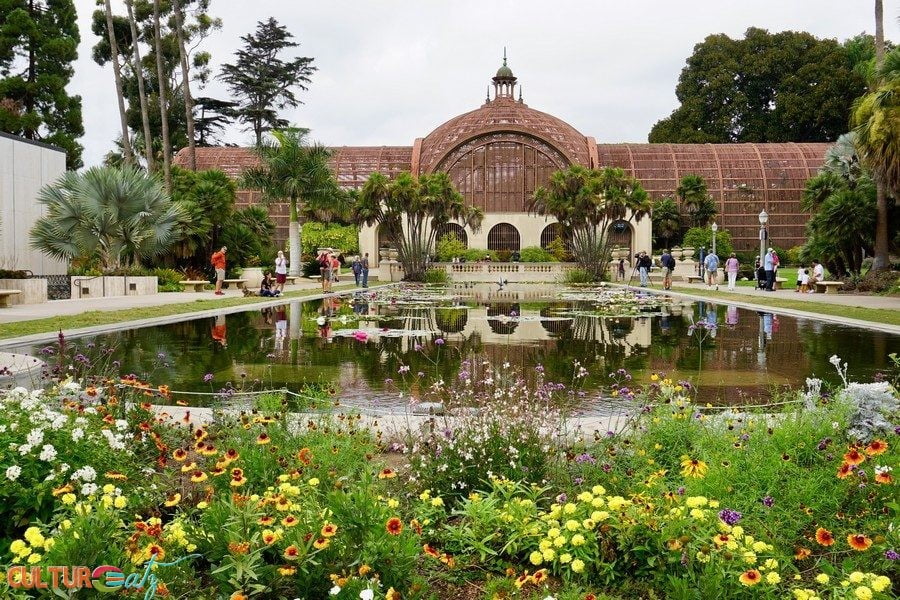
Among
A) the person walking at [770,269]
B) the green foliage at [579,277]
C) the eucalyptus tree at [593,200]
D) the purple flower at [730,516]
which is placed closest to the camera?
the purple flower at [730,516]

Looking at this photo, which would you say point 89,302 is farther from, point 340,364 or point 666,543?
point 666,543

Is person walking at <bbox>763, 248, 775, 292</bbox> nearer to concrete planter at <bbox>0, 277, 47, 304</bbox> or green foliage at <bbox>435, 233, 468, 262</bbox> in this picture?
green foliage at <bbox>435, 233, 468, 262</bbox>

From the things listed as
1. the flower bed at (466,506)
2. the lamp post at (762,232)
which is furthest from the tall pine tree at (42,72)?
the flower bed at (466,506)

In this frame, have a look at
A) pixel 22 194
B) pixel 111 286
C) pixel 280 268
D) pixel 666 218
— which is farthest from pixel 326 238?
pixel 22 194

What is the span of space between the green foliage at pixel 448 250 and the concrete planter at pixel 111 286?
27235 millimetres

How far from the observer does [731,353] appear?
11.5 metres

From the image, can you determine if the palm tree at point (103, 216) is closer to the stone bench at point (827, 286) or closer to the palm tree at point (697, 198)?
the stone bench at point (827, 286)

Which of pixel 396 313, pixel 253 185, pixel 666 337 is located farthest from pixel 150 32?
pixel 666 337

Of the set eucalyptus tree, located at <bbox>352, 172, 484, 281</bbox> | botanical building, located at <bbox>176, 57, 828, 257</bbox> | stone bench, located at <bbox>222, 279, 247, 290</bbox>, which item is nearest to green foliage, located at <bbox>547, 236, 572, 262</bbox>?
botanical building, located at <bbox>176, 57, 828, 257</bbox>

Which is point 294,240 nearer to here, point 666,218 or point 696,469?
point 666,218

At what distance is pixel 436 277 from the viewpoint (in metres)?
41.9

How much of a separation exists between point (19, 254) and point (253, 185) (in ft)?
45.3

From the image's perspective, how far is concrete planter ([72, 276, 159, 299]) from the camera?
974 inches

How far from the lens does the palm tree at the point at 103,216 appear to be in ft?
83.7
